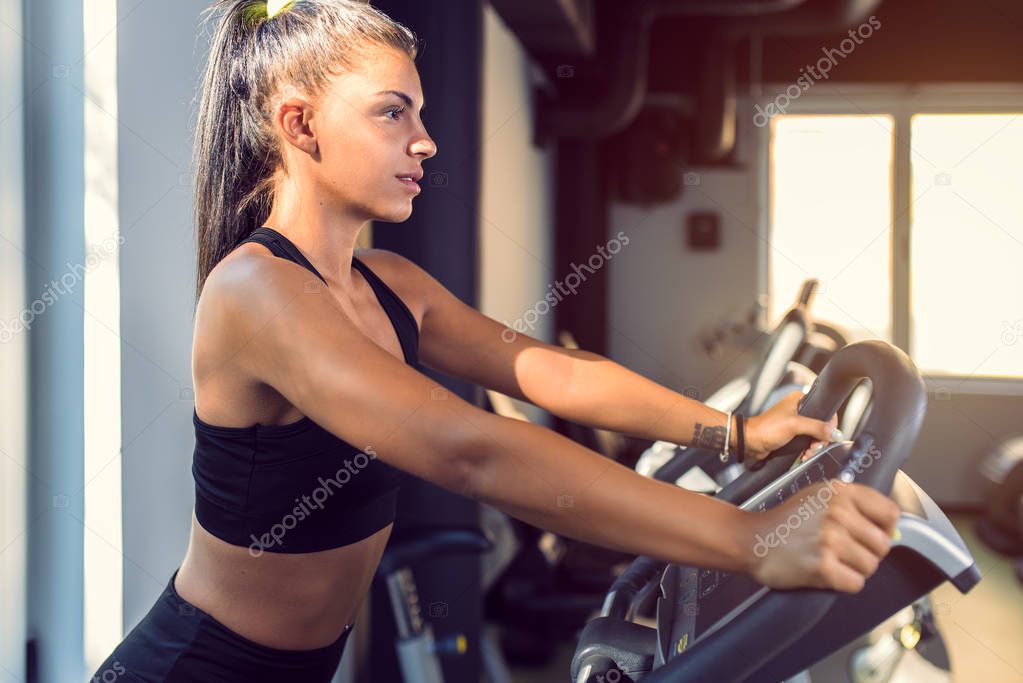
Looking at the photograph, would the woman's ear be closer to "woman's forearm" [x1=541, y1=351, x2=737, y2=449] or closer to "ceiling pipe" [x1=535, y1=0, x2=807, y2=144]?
"woman's forearm" [x1=541, y1=351, x2=737, y2=449]

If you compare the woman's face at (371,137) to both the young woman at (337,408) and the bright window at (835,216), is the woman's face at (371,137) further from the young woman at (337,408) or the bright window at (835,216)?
the bright window at (835,216)

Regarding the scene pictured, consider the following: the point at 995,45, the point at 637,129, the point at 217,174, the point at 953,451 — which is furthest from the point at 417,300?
the point at 995,45

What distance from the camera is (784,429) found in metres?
1.11

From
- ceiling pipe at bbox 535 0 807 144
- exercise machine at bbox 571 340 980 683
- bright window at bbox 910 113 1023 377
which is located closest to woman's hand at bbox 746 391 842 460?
exercise machine at bbox 571 340 980 683

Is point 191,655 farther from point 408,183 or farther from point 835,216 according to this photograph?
point 835,216

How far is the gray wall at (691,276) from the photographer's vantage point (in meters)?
6.02

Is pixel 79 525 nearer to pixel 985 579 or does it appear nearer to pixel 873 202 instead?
pixel 985 579

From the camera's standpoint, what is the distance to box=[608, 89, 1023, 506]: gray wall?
19.8 ft

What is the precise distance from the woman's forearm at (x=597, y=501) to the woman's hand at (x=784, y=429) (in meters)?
0.35

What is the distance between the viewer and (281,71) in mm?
1115

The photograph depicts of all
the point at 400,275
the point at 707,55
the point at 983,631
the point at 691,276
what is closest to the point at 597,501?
the point at 400,275

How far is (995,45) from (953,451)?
246 cm

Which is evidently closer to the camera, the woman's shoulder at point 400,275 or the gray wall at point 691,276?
the woman's shoulder at point 400,275

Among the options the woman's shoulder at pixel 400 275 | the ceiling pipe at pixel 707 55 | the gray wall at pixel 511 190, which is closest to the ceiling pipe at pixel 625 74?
the ceiling pipe at pixel 707 55
